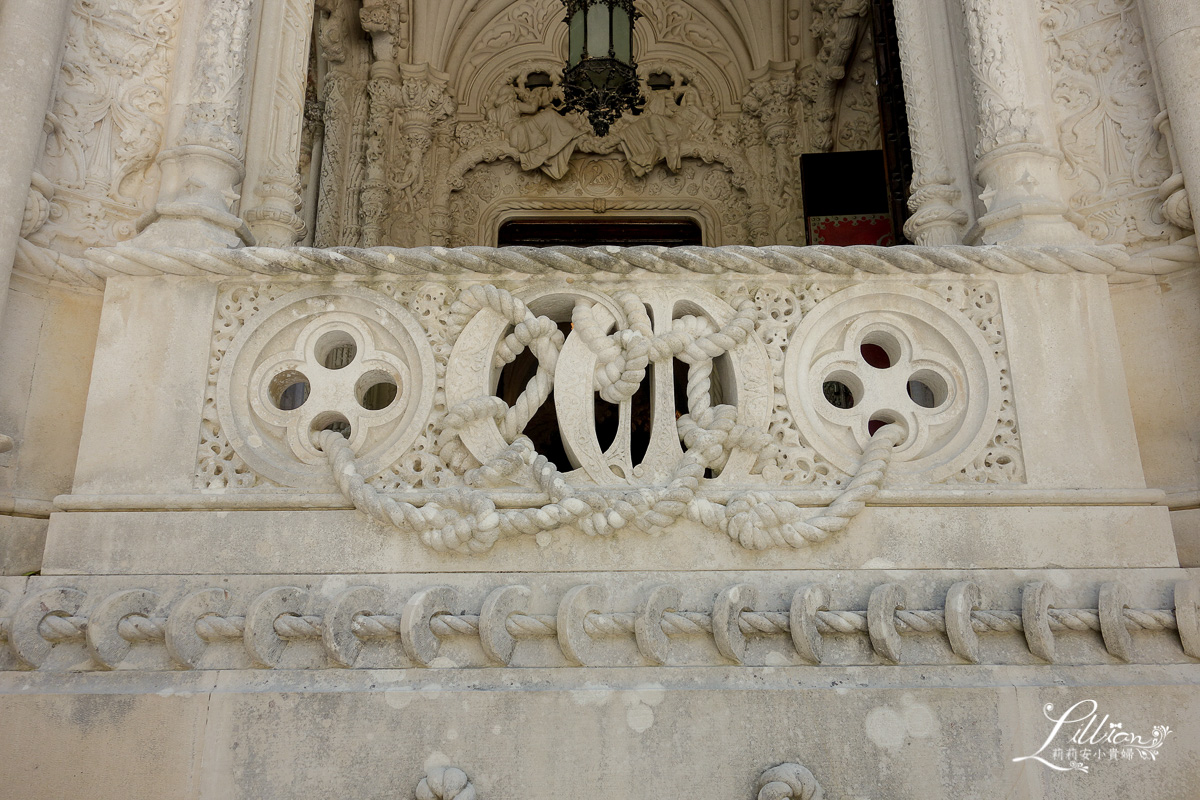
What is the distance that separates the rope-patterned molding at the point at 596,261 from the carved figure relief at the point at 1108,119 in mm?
344

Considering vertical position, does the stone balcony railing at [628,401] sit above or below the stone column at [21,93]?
below

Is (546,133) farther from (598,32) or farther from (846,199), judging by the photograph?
(598,32)

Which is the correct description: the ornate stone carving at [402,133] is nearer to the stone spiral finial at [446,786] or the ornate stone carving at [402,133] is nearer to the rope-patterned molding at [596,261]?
the rope-patterned molding at [596,261]

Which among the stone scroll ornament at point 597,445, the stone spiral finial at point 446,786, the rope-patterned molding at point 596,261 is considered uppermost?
the rope-patterned molding at point 596,261

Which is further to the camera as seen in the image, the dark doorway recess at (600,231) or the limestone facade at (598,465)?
the dark doorway recess at (600,231)

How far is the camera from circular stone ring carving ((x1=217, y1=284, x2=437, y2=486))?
2.69 meters

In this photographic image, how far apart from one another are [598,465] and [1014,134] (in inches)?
77.4

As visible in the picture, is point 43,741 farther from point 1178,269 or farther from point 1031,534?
point 1178,269

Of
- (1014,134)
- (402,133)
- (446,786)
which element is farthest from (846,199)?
(446,786)

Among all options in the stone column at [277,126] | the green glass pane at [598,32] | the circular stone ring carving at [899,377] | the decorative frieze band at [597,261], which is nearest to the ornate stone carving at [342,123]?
the stone column at [277,126]

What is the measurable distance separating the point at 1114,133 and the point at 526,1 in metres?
5.66

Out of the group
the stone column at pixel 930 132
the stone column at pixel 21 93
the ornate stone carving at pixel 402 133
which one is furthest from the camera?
the ornate stone carving at pixel 402 133

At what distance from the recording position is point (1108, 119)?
3.20m

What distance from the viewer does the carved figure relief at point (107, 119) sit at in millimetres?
3047
